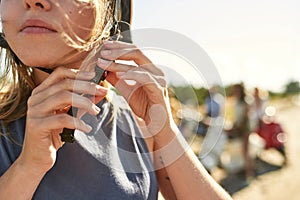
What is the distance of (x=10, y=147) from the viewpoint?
1.55 meters

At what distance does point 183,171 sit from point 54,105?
58 cm

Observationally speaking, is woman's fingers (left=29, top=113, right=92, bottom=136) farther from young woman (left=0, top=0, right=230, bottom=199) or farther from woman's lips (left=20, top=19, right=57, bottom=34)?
woman's lips (left=20, top=19, right=57, bottom=34)

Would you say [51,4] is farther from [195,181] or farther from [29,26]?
[195,181]

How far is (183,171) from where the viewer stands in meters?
1.67

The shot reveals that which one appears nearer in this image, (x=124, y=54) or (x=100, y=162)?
(x=124, y=54)

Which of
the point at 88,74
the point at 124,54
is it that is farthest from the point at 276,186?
the point at 88,74

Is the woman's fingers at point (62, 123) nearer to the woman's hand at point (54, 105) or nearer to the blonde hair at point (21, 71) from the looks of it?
the woman's hand at point (54, 105)

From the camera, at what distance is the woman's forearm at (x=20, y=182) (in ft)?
4.45

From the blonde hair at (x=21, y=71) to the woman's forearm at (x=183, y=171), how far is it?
0.38 m

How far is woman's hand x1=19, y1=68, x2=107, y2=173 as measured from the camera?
1.26m

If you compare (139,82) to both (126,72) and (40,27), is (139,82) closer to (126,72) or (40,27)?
(126,72)

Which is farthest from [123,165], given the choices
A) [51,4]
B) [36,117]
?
[51,4]

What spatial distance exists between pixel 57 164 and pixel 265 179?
8.26 metres

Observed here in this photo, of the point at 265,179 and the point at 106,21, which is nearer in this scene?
Answer: the point at 106,21
